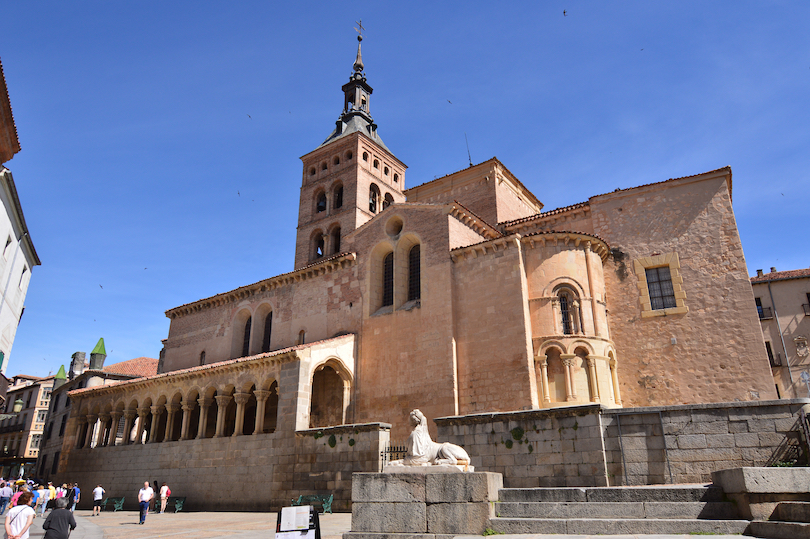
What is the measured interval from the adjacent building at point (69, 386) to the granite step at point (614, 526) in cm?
3673

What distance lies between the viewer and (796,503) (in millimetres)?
7004

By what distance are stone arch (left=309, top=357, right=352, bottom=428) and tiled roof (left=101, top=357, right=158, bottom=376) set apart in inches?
949

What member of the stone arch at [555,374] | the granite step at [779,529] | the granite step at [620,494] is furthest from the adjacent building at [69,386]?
the granite step at [779,529]

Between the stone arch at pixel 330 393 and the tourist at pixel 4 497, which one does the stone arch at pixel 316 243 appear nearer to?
the stone arch at pixel 330 393

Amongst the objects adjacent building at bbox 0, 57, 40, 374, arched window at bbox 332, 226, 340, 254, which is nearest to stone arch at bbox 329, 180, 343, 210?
arched window at bbox 332, 226, 340, 254

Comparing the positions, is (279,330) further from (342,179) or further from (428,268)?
(342,179)

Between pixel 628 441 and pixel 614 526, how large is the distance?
392 centimetres

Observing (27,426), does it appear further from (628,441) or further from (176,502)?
(628,441)

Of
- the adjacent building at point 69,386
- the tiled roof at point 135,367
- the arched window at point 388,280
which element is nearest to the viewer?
the arched window at point 388,280

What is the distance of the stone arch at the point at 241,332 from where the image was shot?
95.7ft

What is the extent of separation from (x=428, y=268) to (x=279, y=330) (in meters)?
9.41

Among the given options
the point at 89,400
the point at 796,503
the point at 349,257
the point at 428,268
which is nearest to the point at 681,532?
the point at 796,503

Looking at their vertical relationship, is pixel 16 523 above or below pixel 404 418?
below

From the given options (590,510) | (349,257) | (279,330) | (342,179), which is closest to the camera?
(590,510)
